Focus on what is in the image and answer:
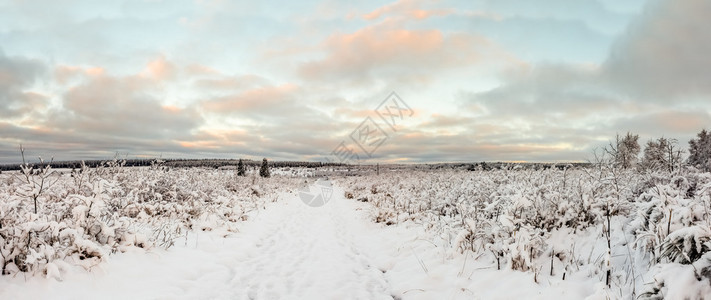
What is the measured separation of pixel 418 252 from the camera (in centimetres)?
719

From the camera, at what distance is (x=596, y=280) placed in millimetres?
4207

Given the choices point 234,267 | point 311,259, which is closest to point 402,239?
point 311,259

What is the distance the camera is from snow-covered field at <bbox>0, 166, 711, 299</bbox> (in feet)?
12.9

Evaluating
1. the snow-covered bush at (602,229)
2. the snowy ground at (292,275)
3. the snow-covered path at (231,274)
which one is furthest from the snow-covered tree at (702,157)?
the snow-covered path at (231,274)

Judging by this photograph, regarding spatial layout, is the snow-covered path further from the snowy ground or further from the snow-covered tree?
the snow-covered tree

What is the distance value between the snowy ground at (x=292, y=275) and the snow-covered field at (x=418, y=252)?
2cm

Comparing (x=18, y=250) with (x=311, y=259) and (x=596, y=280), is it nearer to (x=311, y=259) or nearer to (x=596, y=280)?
(x=311, y=259)

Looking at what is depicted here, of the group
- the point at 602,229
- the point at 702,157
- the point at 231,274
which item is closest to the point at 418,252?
the point at 602,229

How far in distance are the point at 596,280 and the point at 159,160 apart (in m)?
14.5

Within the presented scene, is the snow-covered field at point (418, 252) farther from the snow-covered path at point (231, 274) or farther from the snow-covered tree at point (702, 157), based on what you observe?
the snow-covered tree at point (702, 157)

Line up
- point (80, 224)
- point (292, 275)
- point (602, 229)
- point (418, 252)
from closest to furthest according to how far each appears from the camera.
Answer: point (80, 224) < point (602, 229) < point (292, 275) < point (418, 252)

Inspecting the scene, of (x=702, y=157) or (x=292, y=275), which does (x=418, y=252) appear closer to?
(x=292, y=275)

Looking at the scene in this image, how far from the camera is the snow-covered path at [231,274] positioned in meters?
4.40

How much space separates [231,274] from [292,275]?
1134 millimetres
